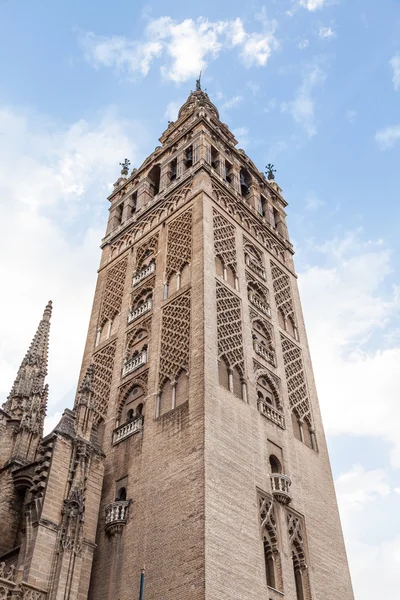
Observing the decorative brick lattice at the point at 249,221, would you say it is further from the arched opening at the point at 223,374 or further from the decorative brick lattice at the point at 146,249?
the arched opening at the point at 223,374

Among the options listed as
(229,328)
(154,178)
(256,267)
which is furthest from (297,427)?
(154,178)

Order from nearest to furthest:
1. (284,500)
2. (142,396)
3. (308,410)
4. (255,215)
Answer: (284,500), (142,396), (308,410), (255,215)

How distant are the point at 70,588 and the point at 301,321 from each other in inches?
607

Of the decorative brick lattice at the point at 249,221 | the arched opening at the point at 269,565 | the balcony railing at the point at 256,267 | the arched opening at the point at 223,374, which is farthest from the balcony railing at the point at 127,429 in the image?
the decorative brick lattice at the point at 249,221

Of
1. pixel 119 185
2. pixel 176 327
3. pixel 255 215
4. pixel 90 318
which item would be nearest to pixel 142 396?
pixel 176 327

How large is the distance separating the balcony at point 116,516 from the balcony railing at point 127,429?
2.35 m

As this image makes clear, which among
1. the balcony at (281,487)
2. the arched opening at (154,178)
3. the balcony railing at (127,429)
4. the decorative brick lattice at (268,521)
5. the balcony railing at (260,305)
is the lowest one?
the decorative brick lattice at (268,521)

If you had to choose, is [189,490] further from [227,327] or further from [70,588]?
[227,327]

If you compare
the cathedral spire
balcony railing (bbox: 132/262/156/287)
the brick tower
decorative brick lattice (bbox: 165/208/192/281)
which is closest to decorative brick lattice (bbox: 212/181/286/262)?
the brick tower

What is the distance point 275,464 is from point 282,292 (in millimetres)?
9789

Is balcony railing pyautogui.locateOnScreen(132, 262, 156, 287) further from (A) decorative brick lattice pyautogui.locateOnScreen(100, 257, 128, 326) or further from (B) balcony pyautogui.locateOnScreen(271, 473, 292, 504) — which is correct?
(B) balcony pyautogui.locateOnScreen(271, 473, 292, 504)

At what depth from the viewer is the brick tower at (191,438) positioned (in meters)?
15.7

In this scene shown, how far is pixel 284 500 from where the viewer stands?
18344mm

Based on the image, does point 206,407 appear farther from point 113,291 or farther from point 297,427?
point 113,291
